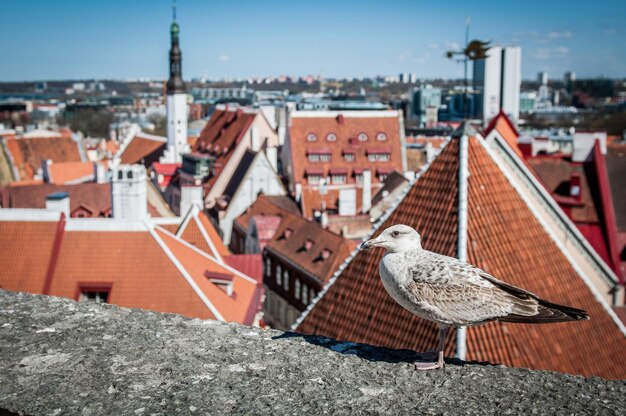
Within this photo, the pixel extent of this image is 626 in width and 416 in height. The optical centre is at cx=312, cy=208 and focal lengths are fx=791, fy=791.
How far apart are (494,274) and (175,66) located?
210 ft

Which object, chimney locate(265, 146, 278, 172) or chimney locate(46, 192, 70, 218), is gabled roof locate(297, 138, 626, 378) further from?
chimney locate(265, 146, 278, 172)

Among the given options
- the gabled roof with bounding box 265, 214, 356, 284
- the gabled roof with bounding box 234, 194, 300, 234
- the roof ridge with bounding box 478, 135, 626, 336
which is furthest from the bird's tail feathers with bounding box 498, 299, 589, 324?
the gabled roof with bounding box 234, 194, 300, 234

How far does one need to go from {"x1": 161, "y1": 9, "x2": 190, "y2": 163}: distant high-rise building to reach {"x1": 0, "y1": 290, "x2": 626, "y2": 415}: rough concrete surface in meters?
58.1

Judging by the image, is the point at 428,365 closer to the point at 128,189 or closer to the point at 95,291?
the point at 95,291

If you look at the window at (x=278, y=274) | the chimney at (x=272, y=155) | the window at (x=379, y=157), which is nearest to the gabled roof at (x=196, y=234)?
the window at (x=278, y=274)

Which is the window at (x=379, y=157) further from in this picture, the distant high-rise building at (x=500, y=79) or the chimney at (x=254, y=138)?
the distant high-rise building at (x=500, y=79)

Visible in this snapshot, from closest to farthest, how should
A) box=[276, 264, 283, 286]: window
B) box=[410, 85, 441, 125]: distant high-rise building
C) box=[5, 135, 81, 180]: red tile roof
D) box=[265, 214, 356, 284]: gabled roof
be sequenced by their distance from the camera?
box=[265, 214, 356, 284]: gabled roof < box=[276, 264, 283, 286]: window < box=[5, 135, 81, 180]: red tile roof < box=[410, 85, 441, 125]: distant high-rise building

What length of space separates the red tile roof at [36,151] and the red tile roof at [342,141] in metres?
16.1

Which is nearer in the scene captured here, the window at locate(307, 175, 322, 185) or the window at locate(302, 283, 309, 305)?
the window at locate(302, 283, 309, 305)

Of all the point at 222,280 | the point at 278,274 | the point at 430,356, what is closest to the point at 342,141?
the point at 278,274

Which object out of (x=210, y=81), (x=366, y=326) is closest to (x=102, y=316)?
(x=366, y=326)

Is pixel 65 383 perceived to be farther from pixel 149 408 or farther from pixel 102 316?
pixel 102 316

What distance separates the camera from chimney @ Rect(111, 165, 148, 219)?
2009cm

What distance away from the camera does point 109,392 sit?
3291 millimetres
